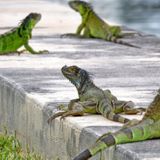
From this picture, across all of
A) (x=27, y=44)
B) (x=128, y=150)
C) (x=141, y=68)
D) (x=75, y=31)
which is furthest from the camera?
(x=75, y=31)

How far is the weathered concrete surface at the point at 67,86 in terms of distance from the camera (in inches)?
265

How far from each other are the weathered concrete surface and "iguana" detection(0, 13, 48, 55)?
0.18m

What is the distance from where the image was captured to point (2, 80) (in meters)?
8.91

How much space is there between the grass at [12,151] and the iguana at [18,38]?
338cm

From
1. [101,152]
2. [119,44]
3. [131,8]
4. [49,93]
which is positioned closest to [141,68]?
[49,93]

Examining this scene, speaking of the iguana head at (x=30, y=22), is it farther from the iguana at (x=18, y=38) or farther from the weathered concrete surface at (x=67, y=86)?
the weathered concrete surface at (x=67, y=86)

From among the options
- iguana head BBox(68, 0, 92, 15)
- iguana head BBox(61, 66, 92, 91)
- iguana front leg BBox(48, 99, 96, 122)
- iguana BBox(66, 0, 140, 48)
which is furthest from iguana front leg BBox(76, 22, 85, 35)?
iguana front leg BBox(48, 99, 96, 122)

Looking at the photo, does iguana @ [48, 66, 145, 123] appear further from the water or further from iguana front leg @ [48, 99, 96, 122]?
the water

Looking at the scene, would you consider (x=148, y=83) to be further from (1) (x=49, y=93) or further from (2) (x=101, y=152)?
(2) (x=101, y=152)

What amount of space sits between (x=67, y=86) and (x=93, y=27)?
17.9ft

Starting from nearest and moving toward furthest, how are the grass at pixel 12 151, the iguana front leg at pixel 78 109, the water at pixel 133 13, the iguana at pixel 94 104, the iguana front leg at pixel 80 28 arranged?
the iguana at pixel 94 104
the iguana front leg at pixel 78 109
the grass at pixel 12 151
the iguana front leg at pixel 80 28
the water at pixel 133 13

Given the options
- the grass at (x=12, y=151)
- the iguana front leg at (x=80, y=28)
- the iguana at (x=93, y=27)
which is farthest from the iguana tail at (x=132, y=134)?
the iguana front leg at (x=80, y=28)

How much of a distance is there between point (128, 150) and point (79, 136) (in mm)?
925

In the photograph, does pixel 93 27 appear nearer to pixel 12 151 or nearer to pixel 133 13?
pixel 12 151
